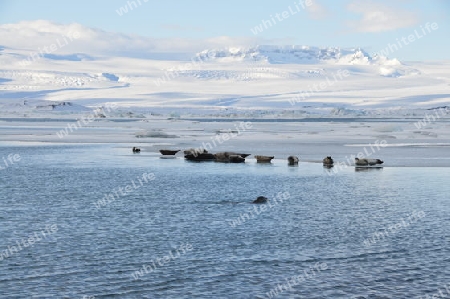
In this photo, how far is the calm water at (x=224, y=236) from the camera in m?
16.2

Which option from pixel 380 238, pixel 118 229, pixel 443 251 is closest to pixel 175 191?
pixel 118 229

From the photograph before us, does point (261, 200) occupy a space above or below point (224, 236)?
above

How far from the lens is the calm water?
16.2m

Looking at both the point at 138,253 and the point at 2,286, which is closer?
the point at 2,286

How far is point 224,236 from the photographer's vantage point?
69.6ft

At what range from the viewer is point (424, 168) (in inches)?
1623

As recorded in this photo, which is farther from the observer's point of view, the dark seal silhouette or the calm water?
the dark seal silhouette

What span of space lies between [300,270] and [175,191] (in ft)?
48.1

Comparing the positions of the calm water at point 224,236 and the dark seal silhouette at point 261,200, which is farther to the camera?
the dark seal silhouette at point 261,200

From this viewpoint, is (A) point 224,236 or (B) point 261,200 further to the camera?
(B) point 261,200

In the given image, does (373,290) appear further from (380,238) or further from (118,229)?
(118,229)

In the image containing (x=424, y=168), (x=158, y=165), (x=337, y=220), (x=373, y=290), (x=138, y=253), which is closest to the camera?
(x=373, y=290)

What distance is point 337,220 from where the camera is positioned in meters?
24.1

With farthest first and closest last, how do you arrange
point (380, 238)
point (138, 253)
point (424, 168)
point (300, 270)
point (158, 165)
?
point (158, 165) → point (424, 168) → point (380, 238) → point (138, 253) → point (300, 270)
